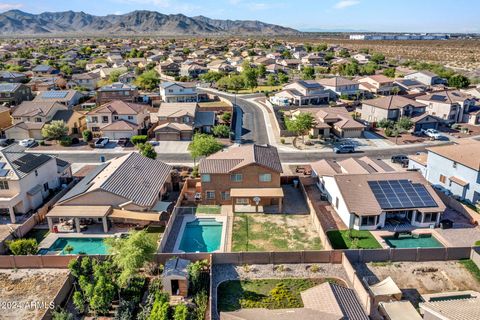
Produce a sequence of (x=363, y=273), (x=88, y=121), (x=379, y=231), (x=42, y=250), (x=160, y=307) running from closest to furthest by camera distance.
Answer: (x=160, y=307) → (x=363, y=273) → (x=42, y=250) → (x=379, y=231) → (x=88, y=121)

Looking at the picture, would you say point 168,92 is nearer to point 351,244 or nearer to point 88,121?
point 88,121

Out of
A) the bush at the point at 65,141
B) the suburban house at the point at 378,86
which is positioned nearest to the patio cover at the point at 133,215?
the bush at the point at 65,141

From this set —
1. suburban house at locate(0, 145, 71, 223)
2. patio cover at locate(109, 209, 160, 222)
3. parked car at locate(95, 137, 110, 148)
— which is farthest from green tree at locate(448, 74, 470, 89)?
suburban house at locate(0, 145, 71, 223)

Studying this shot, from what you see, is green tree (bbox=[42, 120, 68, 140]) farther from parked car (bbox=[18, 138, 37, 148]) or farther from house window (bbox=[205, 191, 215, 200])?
house window (bbox=[205, 191, 215, 200])

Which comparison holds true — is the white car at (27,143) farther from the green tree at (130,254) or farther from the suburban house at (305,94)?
the suburban house at (305,94)

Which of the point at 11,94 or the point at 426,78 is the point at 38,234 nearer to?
the point at 11,94

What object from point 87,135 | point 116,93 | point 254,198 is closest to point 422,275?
point 254,198

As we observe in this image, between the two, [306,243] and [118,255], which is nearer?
[118,255]

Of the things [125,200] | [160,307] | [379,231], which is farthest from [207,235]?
[379,231]
